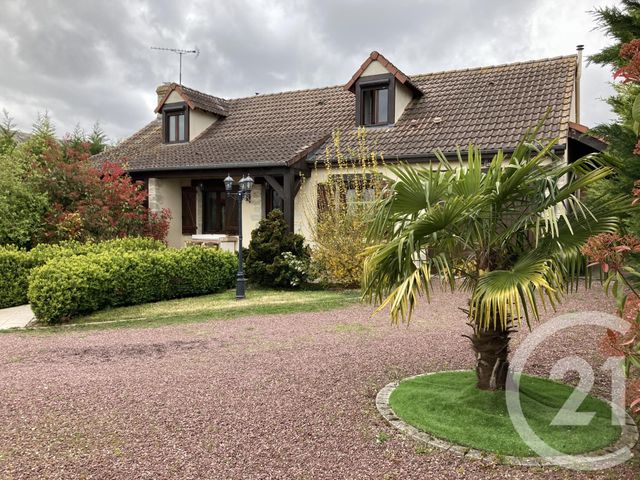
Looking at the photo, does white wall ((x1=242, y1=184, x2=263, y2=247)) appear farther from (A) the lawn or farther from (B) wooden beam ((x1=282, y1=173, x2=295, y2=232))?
(A) the lawn

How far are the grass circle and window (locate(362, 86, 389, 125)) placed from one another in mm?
11845

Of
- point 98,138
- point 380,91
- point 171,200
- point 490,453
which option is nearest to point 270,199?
point 171,200

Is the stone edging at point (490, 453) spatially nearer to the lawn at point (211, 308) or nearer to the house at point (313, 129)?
the lawn at point (211, 308)

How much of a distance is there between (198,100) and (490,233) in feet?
54.8

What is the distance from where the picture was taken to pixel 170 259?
10984 mm

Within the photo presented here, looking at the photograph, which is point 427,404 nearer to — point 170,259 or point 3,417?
point 3,417

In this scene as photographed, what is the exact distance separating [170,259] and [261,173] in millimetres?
4461

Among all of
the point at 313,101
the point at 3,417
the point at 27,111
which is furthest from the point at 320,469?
the point at 27,111

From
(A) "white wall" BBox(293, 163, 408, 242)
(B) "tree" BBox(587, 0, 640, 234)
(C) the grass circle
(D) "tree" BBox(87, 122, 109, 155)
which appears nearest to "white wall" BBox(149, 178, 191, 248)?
(A) "white wall" BBox(293, 163, 408, 242)

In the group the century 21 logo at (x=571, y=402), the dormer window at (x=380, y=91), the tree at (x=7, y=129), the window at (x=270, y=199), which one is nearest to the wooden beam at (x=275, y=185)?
the window at (x=270, y=199)

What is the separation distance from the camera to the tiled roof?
1327 centimetres

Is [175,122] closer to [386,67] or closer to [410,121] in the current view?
[386,67]

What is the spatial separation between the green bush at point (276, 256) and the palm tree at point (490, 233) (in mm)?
8022

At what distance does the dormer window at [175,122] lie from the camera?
18.5m
